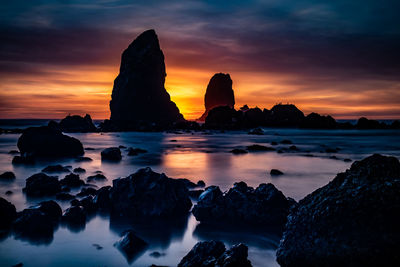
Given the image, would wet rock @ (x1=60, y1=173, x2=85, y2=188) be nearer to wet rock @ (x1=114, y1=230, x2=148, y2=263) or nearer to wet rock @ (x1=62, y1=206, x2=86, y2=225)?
wet rock @ (x1=62, y1=206, x2=86, y2=225)

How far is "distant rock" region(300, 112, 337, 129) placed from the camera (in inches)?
3334

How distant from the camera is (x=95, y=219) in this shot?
7734 millimetres

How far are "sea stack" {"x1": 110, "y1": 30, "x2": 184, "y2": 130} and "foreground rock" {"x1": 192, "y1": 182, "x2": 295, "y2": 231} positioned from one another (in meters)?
94.8

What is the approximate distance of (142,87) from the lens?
107 meters

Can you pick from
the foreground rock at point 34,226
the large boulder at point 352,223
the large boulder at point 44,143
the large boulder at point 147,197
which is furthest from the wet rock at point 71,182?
the large boulder at point 44,143

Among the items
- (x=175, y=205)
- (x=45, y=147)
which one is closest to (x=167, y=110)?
(x=45, y=147)

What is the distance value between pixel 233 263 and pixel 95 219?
420cm

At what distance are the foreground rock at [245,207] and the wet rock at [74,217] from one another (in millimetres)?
2489

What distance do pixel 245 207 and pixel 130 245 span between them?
2687 mm

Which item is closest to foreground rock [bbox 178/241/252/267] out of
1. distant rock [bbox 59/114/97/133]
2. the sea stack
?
distant rock [bbox 59/114/97/133]

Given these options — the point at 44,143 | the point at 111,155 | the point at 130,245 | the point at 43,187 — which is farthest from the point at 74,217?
the point at 44,143

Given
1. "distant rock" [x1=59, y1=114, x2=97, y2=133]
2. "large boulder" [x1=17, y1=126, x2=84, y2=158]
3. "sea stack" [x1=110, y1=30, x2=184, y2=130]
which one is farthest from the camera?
"sea stack" [x1=110, y1=30, x2=184, y2=130]

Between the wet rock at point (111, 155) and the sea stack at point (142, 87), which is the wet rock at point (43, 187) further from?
the sea stack at point (142, 87)

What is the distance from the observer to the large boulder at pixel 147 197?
7.92 meters
